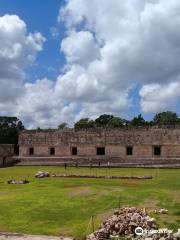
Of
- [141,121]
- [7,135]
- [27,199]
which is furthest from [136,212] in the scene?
[141,121]

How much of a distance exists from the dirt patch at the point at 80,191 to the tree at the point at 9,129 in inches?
1816

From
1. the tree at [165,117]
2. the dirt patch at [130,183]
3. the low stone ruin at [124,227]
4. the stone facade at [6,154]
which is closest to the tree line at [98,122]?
the tree at [165,117]

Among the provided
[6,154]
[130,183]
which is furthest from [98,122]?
[130,183]

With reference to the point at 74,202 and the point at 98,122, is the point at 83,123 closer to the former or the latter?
the point at 98,122

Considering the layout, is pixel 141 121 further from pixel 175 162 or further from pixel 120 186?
pixel 120 186

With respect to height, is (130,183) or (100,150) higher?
(100,150)

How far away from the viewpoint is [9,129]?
3118 inches

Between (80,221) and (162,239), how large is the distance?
5.41 meters

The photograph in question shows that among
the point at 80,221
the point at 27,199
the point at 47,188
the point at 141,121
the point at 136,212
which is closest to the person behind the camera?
the point at 136,212

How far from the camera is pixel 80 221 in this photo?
1733cm

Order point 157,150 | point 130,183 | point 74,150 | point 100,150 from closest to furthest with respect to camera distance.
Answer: point 130,183 < point 157,150 < point 100,150 < point 74,150

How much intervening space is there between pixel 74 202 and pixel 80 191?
3366 millimetres

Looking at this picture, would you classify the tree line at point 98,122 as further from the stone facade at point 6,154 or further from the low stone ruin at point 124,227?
the low stone ruin at point 124,227

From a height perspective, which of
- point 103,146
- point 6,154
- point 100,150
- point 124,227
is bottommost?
point 124,227
